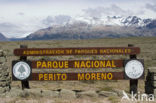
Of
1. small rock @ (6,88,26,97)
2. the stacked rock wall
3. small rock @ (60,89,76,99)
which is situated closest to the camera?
small rock @ (60,89,76,99)

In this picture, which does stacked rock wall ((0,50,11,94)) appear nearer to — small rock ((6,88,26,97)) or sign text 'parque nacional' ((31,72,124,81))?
small rock ((6,88,26,97))

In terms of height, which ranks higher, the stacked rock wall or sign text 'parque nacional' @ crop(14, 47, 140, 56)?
sign text 'parque nacional' @ crop(14, 47, 140, 56)

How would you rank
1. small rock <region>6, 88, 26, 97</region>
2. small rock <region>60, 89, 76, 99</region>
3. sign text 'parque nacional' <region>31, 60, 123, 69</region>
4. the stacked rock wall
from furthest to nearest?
sign text 'parque nacional' <region>31, 60, 123, 69</region>, the stacked rock wall, small rock <region>6, 88, 26, 97</region>, small rock <region>60, 89, 76, 99</region>

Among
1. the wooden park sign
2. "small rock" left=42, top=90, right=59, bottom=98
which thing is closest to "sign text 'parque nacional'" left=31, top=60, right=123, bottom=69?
the wooden park sign

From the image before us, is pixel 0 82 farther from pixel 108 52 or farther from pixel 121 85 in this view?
pixel 121 85

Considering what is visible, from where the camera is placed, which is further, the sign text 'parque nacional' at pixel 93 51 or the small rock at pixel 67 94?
the sign text 'parque nacional' at pixel 93 51

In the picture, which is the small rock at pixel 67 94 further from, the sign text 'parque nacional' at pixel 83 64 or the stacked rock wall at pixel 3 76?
the stacked rock wall at pixel 3 76

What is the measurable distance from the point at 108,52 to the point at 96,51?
0.77m

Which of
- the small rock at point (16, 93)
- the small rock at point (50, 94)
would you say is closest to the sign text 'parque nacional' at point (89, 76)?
the small rock at point (50, 94)

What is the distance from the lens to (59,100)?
14273 millimetres

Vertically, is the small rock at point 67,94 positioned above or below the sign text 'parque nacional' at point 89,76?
below

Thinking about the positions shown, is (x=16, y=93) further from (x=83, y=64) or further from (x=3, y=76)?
(x=83, y=64)

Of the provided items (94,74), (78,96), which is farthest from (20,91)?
(94,74)

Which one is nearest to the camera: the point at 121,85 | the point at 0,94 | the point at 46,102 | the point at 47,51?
the point at 46,102
